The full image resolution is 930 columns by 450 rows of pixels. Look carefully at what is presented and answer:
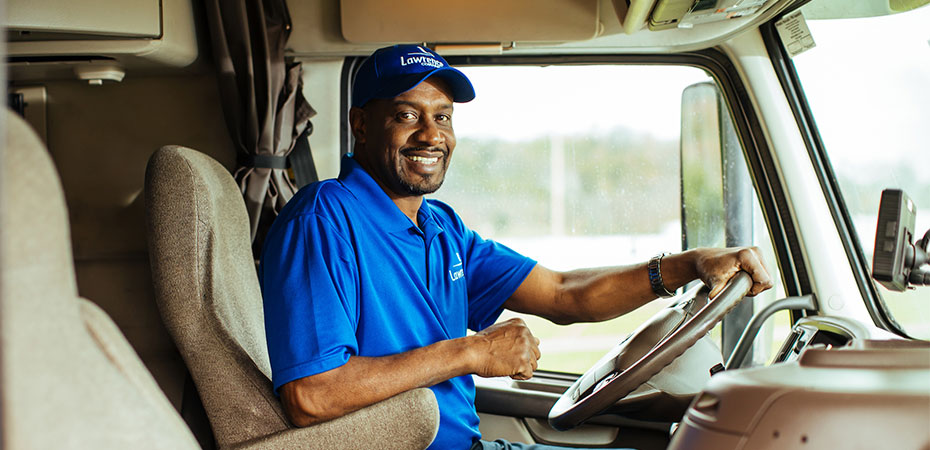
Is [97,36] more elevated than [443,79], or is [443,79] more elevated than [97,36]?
[97,36]

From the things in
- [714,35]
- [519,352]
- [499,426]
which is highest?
[714,35]

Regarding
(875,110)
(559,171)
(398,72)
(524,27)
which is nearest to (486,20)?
(524,27)

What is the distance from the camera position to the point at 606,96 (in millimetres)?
2582

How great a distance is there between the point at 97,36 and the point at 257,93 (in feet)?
1.75

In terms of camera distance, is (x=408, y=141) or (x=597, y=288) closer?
(x=408, y=141)

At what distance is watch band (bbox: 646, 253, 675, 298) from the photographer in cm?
208

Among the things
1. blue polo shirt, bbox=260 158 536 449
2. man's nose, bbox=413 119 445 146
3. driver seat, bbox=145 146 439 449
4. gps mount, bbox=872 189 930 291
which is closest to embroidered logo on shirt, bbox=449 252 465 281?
blue polo shirt, bbox=260 158 536 449

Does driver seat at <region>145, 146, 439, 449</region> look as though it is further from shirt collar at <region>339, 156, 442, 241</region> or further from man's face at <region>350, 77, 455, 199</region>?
man's face at <region>350, 77, 455, 199</region>

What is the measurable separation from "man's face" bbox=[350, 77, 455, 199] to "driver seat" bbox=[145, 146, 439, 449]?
45 cm

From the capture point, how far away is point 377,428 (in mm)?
1512

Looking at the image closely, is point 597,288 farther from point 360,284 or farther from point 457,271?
point 360,284

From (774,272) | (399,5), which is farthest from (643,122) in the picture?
(399,5)

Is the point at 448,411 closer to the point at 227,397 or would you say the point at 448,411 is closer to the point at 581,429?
the point at 227,397

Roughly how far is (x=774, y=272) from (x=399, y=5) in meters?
1.49
